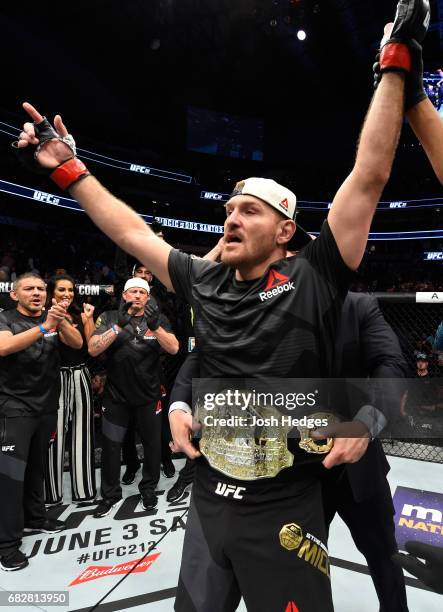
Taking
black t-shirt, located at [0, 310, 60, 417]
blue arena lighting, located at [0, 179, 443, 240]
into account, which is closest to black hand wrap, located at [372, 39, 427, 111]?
black t-shirt, located at [0, 310, 60, 417]

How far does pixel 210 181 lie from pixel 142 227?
68.5 feet

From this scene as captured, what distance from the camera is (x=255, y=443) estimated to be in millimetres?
1123

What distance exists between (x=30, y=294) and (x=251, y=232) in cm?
222

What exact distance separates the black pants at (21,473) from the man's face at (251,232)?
2.32m

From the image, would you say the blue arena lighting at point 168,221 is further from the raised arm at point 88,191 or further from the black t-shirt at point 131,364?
the raised arm at point 88,191

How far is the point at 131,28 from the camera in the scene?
14.3 m

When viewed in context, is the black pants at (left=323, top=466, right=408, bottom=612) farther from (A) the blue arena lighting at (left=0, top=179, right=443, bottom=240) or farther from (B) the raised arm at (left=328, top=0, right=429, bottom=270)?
(A) the blue arena lighting at (left=0, top=179, right=443, bottom=240)

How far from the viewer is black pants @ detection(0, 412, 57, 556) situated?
8.52ft

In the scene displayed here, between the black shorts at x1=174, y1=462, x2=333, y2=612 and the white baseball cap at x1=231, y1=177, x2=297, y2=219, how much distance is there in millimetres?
813

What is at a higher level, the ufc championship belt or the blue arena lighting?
the blue arena lighting

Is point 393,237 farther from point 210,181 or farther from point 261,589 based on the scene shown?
point 261,589

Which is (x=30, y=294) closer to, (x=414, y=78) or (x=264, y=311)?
(x=264, y=311)

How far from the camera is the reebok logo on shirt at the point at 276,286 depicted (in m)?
1.17

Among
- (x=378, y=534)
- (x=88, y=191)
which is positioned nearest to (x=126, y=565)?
(x=378, y=534)
